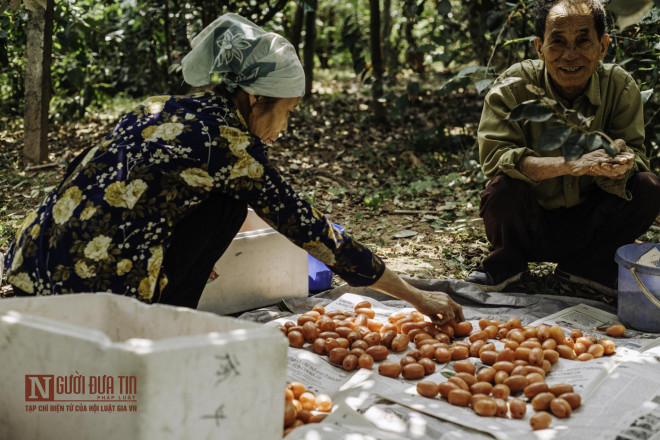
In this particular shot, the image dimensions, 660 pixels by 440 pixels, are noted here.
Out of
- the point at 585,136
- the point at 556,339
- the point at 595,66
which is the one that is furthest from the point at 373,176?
the point at 585,136

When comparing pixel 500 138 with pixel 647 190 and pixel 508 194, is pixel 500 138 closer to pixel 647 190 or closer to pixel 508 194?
pixel 508 194

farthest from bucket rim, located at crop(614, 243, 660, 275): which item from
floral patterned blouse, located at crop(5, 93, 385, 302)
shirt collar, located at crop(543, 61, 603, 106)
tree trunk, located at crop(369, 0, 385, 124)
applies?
tree trunk, located at crop(369, 0, 385, 124)

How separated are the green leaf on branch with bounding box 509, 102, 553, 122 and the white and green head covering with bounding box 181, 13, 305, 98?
698 mm

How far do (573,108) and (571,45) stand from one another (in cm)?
31

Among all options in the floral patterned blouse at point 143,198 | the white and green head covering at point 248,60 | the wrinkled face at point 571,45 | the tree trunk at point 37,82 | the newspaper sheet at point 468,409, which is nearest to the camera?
the newspaper sheet at point 468,409

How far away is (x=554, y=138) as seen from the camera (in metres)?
1.89

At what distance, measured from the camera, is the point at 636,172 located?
2.91 m

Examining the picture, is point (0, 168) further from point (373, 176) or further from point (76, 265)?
point (76, 265)

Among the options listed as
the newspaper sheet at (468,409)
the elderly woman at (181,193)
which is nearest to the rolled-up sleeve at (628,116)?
the newspaper sheet at (468,409)

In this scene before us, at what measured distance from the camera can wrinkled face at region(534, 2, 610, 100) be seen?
2.76m

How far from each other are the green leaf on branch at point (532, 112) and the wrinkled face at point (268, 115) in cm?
70

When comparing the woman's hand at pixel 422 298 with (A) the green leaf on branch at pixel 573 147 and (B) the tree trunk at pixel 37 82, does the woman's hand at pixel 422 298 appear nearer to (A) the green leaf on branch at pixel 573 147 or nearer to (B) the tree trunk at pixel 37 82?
(A) the green leaf on branch at pixel 573 147

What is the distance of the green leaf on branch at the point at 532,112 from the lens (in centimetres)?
190

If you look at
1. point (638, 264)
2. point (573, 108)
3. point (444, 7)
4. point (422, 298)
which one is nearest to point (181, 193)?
point (422, 298)
